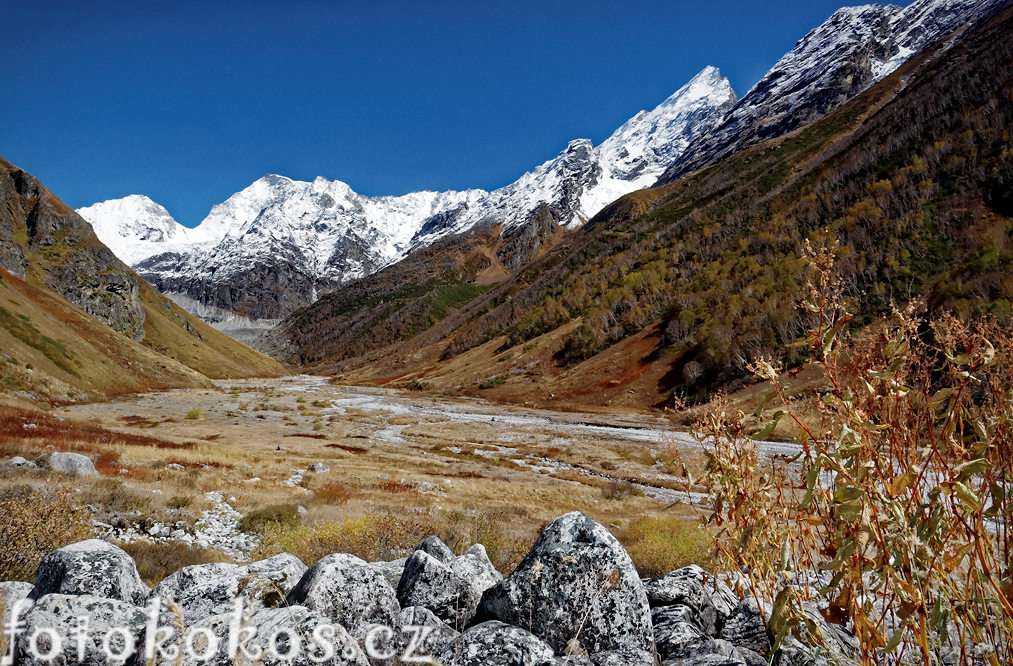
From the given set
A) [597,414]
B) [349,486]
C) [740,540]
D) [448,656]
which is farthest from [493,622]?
[597,414]

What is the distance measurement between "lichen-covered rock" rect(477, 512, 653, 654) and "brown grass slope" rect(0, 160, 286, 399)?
1782 inches

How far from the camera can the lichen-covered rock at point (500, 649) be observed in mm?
4387

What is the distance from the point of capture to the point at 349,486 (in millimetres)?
19359

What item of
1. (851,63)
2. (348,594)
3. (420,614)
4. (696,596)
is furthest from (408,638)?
(851,63)

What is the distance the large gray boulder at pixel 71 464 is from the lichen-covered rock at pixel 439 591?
1336 cm

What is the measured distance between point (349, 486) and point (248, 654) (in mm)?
16348

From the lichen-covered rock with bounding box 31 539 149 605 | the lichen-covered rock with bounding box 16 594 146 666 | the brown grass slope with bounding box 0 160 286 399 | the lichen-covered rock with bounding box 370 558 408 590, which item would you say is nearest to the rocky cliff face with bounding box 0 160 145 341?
the brown grass slope with bounding box 0 160 286 399

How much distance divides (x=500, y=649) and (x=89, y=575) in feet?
15.3

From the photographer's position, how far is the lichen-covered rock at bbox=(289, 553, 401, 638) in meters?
5.29

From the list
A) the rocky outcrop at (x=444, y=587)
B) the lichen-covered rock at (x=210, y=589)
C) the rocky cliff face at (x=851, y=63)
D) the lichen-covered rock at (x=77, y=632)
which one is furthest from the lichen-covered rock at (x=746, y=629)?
the rocky cliff face at (x=851, y=63)

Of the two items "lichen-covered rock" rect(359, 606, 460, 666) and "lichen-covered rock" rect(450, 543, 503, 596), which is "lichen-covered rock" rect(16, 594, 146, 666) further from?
"lichen-covered rock" rect(450, 543, 503, 596)

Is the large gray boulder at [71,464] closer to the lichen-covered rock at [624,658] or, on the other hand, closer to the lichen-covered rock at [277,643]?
the lichen-covered rock at [277,643]

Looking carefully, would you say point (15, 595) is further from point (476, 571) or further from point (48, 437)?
point (48, 437)

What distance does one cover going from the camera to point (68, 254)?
9294cm
